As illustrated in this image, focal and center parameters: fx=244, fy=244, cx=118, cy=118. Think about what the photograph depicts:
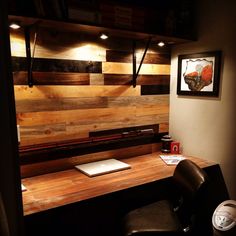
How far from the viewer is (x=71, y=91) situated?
77.0 inches

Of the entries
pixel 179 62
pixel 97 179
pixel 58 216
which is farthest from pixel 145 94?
pixel 58 216

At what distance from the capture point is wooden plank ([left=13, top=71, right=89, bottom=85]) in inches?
67.7

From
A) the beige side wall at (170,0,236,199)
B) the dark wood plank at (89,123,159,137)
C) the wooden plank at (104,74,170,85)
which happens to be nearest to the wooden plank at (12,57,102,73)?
the wooden plank at (104,74,170,85)

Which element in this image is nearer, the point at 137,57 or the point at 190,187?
the point at 190,187

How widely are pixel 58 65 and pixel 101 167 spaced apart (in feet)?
2.87

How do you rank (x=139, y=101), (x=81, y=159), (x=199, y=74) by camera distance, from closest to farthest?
(x=81, y=159), (x=199, y=74), (x=139, y=101)

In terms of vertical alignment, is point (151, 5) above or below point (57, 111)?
above

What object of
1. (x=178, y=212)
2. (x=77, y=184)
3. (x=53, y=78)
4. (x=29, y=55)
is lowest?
(x=178, y=212)

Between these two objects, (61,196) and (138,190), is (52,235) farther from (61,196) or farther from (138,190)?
(138,190)

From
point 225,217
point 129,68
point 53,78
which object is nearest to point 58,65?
point 53,78

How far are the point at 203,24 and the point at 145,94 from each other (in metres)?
0.81

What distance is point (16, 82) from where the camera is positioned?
170 cm

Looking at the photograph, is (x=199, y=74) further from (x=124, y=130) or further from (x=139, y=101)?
(x=124, y=130)

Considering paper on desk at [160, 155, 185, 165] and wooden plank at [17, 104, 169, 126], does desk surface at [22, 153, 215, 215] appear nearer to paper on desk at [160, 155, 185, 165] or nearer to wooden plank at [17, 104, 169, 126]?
paper on desk at [160, 155, 185, 165]
